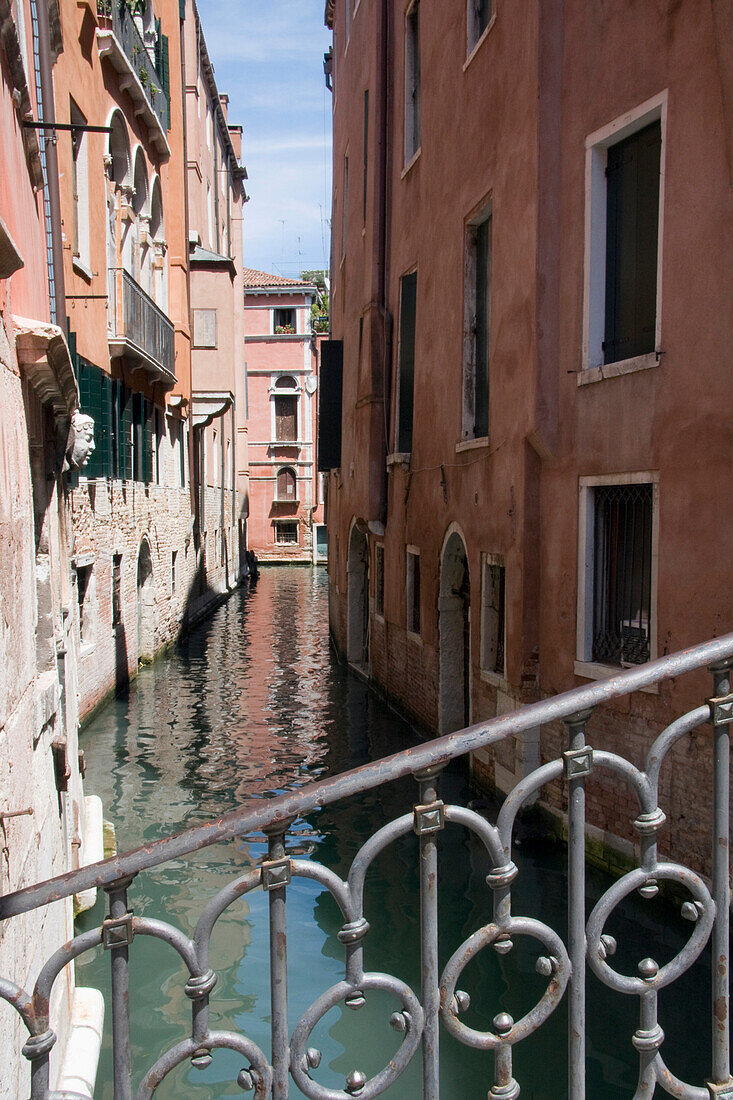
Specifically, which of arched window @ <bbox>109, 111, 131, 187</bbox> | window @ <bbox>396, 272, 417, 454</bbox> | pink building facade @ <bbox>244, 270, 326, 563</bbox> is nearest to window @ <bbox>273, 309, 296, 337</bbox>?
pink building facade @ <bbox>244, 270, 326, 563</bbox>

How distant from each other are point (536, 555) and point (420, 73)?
259 inches

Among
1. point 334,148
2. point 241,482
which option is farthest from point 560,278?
point 241,482

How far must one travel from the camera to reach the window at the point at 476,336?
9641 mm

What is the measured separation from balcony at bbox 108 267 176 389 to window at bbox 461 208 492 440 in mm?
5887

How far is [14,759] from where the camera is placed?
342 centimetres

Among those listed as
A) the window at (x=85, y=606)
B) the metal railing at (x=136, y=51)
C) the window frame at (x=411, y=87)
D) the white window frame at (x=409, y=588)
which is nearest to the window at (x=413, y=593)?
the white window frame at (x=409, y=588)

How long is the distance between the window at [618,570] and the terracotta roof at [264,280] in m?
36.0

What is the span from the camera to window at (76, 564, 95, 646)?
11977mm

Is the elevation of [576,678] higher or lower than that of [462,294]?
lower

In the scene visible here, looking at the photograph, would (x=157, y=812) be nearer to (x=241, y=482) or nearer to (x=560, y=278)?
(x=560, y=278)

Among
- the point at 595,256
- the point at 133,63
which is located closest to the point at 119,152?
the point at 133,63

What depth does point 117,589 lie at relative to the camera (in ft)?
47.1

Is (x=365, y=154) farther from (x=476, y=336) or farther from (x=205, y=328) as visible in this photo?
(x=205, y=328)

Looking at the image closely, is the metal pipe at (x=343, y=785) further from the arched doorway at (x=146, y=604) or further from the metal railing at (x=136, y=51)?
the arched doorway at (x=146, y=604)
